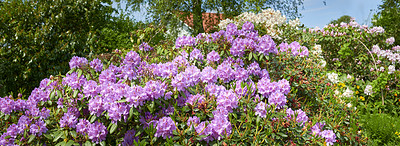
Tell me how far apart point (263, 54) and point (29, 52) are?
20.1 feet

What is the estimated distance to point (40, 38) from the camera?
22.6 feet

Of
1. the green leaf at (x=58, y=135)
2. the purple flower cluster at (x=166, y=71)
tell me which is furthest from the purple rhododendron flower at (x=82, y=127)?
the purple flower cluster at (x=166, y=71)

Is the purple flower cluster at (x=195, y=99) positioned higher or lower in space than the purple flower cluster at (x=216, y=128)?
higher

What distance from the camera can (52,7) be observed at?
725 cm

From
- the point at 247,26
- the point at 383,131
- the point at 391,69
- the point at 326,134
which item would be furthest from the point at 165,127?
the point at 391,69

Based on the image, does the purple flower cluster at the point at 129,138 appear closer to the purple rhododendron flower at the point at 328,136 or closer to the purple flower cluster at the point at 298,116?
the purple flower cluster at the point at 298,116

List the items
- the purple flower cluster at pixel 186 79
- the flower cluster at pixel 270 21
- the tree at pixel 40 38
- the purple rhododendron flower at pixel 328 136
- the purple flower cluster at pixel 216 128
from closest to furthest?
the purple flower cluster at pixel 216 128
the purple flower cluster at pixel 186 79
the purple rhododendron flower at pixel 328 136
the flower cluster at pixel 270 21
the tree at pixel 40 38

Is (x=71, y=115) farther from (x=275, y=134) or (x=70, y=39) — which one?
(x=70, y=39)

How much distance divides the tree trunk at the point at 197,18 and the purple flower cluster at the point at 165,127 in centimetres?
991

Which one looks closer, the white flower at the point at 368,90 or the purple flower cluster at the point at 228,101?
the purple flower cluster at the point at 228,101

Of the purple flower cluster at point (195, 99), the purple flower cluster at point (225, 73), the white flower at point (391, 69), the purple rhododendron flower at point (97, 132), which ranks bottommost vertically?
the purple rhododendron flower at point (97, 132)

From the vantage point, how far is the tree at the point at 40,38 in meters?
6.86

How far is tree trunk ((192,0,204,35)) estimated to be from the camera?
1223 centimetres

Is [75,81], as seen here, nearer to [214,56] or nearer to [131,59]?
[131,59]
